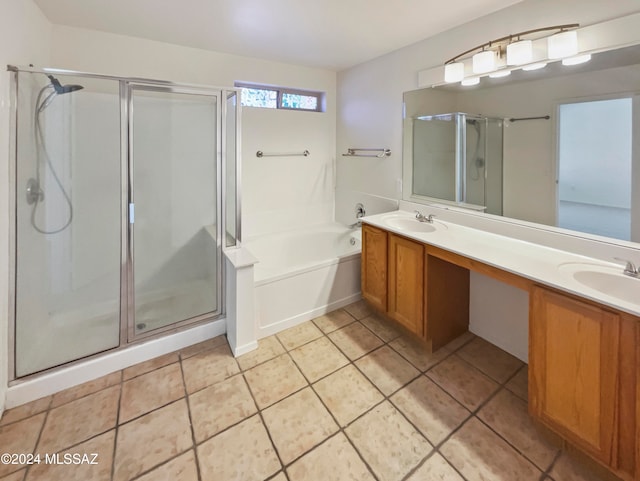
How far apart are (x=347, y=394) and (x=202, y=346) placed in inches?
44.6

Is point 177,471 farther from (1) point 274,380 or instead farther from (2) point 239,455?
(1) point 274,380

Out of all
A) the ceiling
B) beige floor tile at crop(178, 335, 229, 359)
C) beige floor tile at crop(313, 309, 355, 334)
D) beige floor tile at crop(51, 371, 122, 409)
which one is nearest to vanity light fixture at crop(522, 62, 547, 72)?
the ceiling

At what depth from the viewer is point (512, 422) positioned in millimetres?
1594

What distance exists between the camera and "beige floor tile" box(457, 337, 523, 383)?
1.96 metres

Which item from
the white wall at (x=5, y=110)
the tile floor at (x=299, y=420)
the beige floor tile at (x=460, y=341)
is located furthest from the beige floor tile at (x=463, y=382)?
the white wall at (x=5, y=110)

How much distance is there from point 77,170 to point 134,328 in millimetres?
1183

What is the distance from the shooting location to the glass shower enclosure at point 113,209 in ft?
5.97

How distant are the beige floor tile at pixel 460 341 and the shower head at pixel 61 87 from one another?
307 centimetres

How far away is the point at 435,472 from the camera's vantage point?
1.34 m

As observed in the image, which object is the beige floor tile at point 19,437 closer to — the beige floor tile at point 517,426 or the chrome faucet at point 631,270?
the beige floor tile at point 517,426

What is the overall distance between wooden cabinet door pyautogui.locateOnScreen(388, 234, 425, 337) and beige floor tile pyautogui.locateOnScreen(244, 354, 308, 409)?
0.86m

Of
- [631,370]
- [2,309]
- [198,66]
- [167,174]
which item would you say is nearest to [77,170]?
[167,174]

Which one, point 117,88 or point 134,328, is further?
point 134,328

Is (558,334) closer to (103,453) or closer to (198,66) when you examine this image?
(103,453)
